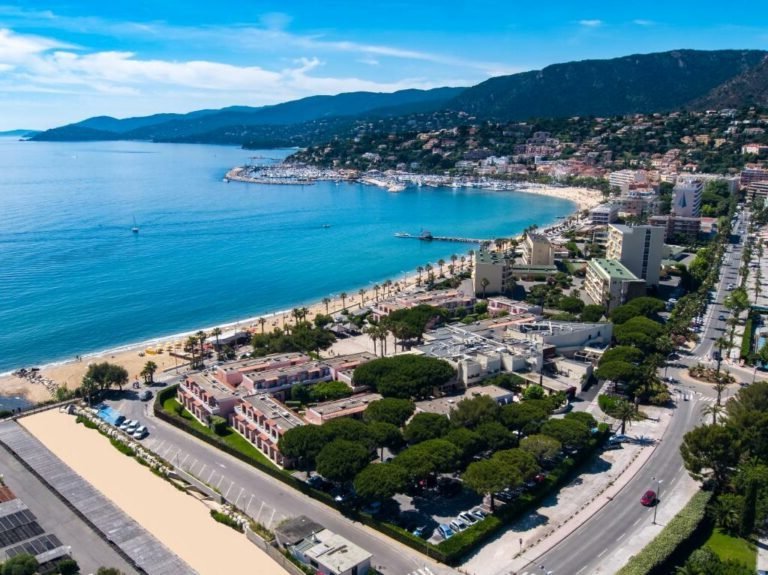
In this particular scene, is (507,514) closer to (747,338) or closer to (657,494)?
(657,494)

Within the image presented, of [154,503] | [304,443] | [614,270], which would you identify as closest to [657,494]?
[304,443]

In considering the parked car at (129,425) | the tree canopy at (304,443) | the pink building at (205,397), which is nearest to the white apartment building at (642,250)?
the pink building at (205,397)

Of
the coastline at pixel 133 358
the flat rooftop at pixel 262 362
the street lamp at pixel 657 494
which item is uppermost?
the flat rooftop at pixel 262 362

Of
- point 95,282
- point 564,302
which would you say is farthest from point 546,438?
point 95,282

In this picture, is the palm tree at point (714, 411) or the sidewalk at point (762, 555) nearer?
the sidewalk at point (762, 555)

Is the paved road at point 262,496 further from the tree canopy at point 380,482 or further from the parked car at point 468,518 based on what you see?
the parked car at point 468,518
